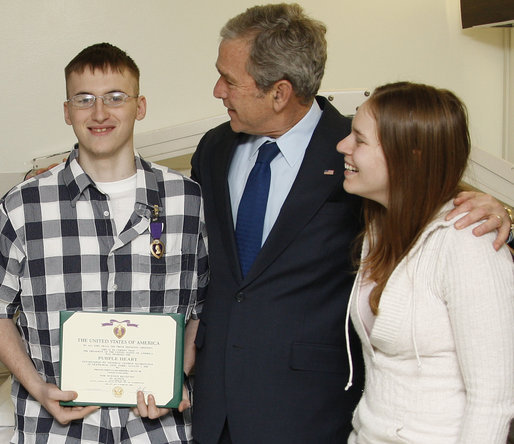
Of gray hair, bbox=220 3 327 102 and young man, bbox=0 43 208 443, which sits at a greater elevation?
gray hair, bbox=220 3 327 102

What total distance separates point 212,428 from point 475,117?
8.58 ft

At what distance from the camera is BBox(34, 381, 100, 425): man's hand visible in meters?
1.76

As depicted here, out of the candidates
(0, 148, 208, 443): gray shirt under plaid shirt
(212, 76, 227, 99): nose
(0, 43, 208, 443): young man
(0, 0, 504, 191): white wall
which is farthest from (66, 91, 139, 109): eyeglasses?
(0, 0, 504, 191): white wall

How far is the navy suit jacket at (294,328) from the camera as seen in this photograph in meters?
1.83

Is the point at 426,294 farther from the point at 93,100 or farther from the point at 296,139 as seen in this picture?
the point at 93,100

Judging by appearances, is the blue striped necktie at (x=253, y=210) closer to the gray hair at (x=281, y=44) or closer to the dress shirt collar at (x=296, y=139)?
the dress shirt collar at (x=296, y=139)

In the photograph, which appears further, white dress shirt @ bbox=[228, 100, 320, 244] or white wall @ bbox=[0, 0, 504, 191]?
white wall @ bbox=[0, 0, 504, 191]

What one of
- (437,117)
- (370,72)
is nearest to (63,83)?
(370,72)

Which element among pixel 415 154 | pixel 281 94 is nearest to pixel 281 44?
pixel 281 94

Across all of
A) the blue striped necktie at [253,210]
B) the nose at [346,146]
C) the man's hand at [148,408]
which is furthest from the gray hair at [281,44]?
the man's hand at [148,408]

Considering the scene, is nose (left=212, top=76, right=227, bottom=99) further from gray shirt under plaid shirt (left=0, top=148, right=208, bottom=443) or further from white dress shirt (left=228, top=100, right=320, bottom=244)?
gray shirt under plaid shirt (left=0, top=148, right=208, bottom=443)

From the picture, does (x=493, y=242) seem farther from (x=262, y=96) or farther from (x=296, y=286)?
(x=262, y=96)

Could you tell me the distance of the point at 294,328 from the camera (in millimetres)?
1824

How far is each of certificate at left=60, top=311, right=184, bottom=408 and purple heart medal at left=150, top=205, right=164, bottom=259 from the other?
22 cm
